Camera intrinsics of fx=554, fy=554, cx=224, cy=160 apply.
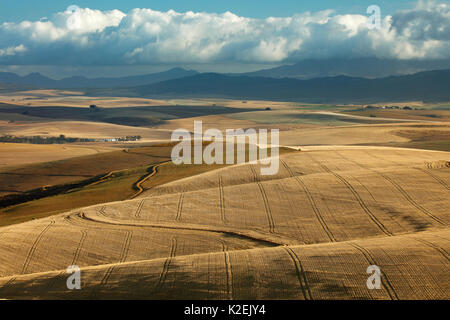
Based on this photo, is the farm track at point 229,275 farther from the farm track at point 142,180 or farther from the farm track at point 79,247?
the farm track at point 142,180

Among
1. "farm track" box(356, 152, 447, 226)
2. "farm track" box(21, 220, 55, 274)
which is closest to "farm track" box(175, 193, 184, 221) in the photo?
"farm track" box(21, 220, 55, 274)

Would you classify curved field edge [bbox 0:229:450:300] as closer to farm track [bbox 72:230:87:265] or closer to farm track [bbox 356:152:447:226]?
farm track [bbox 72:230:87:265]

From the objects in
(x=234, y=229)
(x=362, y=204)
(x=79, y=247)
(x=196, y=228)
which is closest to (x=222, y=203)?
(x=196, y=228)

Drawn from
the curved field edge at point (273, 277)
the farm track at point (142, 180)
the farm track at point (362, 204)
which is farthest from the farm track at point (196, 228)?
the farm track at point (142, 180)

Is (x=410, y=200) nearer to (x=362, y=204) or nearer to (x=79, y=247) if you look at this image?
(x=362, y=204)

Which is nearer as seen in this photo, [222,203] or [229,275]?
[229,275]

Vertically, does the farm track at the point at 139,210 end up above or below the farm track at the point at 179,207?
below
